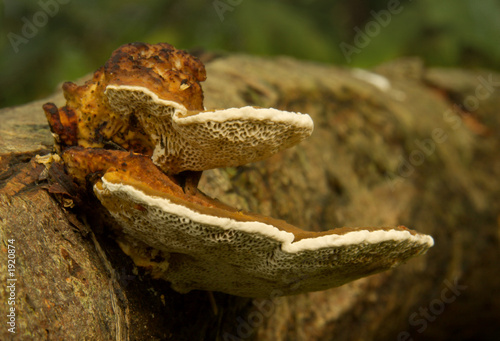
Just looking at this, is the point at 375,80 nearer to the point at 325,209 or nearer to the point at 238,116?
the point at 325,209

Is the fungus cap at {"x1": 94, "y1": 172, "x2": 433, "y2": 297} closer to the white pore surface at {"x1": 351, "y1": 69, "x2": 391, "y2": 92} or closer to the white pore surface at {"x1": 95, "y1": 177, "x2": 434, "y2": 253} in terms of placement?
the white pore surface at {"x1": 95, "y1": 177, "x2": 434, "y2": 253}

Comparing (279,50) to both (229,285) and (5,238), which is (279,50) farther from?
(5,238)

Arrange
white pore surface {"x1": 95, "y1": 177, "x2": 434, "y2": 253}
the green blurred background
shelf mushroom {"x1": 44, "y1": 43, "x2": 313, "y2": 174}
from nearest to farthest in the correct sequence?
white pore surface {"x1": 95, "y1": 177, "x2": 434, "y2": 253}
shelf mushroom {"x1": 44, "y1": 43, "x2": 313, "y2": 174}
the green blurred background

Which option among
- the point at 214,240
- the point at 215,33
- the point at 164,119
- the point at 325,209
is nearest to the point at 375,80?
the point at 325,209

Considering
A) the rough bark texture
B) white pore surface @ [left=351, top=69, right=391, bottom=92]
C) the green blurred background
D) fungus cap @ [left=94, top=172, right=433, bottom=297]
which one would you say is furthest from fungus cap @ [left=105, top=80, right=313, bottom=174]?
the green blurred background

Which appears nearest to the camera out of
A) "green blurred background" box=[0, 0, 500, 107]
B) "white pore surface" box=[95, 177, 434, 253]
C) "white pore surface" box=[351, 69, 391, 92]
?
"white pore surface" box=[95, 177, 434, 253]

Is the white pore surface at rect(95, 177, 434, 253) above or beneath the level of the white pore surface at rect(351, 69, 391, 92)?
beneath
